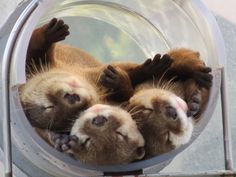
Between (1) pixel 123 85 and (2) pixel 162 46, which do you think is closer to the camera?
(1) pixel 123 85

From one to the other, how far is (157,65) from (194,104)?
143 mm

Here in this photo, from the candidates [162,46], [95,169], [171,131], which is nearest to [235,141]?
[162,46]

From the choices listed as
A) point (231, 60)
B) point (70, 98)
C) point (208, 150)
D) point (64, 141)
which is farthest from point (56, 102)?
point (231, 60)

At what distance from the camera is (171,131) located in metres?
1.83

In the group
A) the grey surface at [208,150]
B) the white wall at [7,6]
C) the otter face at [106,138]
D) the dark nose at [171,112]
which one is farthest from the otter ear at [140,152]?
the white wall at [7,6]

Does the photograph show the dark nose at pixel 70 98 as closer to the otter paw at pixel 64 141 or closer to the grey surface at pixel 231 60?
the otter paw at pixel 64 141

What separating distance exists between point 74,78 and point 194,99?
0.31 m

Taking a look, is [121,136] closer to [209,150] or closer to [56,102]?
[56,102]

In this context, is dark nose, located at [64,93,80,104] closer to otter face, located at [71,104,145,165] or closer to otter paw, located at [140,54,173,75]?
otter face, located at [71,104,145,165]

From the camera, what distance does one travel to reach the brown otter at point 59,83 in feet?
6.12

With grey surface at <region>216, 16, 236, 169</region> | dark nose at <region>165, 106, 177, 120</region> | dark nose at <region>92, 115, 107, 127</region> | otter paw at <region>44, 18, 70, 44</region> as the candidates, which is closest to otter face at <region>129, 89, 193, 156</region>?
dark nose at <region>165, 106, 177, 120</region>

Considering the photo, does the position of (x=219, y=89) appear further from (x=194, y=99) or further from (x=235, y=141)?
(x=235, y=141)

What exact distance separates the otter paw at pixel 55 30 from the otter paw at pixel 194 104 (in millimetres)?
361

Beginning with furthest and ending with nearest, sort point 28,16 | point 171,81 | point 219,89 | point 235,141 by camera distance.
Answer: point 235,141 < point 171,81 < point 219,89 < point 28,16
